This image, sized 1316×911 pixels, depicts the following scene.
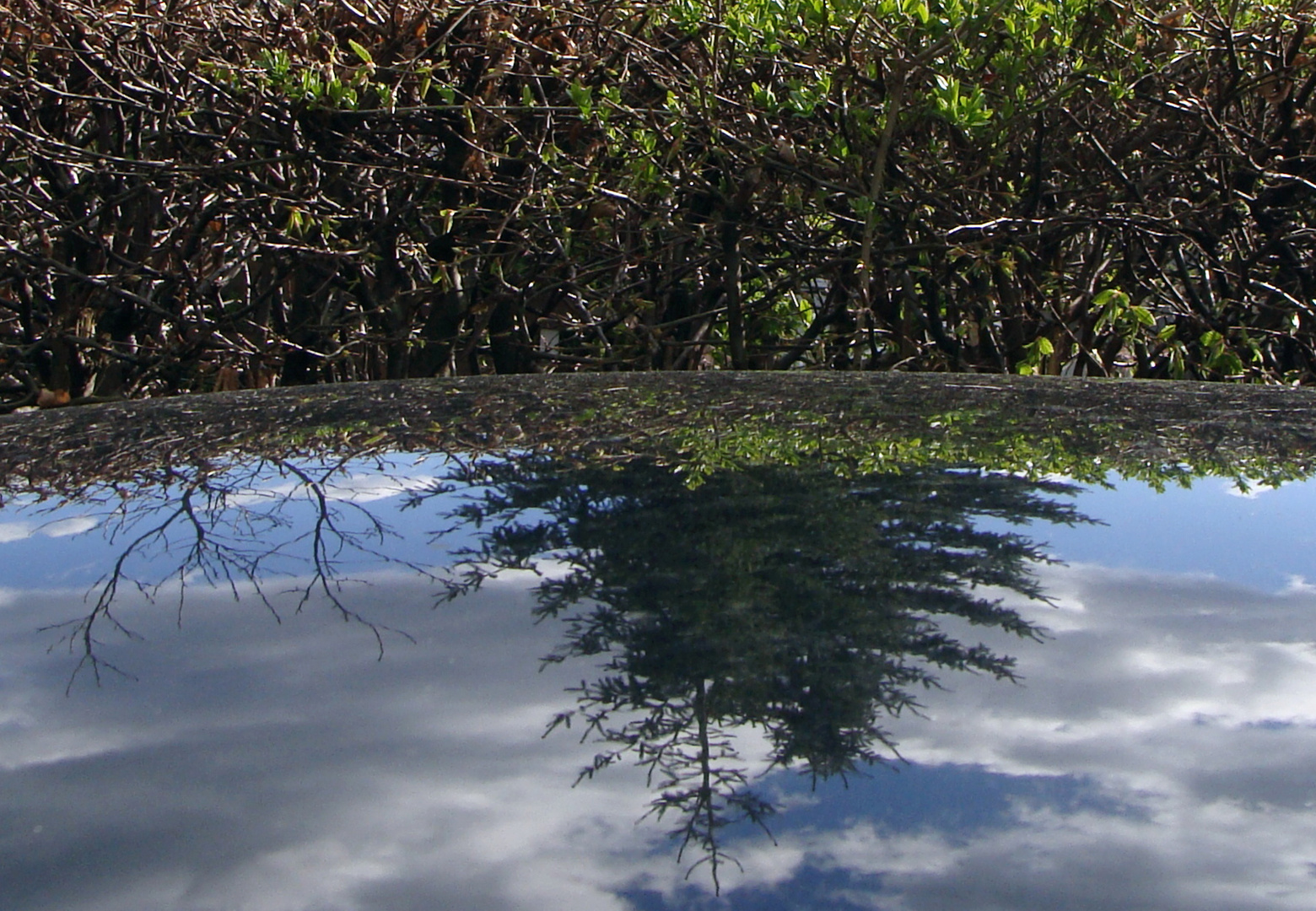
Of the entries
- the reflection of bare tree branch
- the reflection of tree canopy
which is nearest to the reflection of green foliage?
the reflection of tree canopy

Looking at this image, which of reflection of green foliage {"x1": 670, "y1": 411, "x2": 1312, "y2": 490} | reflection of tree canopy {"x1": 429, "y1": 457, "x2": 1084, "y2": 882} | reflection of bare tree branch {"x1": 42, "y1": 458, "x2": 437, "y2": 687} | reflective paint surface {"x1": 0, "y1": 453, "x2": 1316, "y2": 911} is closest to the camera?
reflective paint surface {"x1": 0, "y1": 453, "x2": 1316, "y2": 911}

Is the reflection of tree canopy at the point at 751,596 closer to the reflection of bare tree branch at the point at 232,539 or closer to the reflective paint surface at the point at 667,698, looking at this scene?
the reflective paint surface at the point at 667,698

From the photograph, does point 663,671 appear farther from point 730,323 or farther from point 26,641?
point 730,323

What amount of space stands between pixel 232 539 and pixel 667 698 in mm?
656

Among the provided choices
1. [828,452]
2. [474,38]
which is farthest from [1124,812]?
[474,38]

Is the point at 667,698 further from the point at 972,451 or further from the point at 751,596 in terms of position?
the point at 972,451

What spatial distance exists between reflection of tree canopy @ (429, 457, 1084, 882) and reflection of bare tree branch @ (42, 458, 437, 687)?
15cm

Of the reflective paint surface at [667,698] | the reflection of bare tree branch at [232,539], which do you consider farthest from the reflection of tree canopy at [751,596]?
the reflection of bare tree branch at [232,539]

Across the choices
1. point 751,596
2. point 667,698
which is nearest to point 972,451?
point 751,596

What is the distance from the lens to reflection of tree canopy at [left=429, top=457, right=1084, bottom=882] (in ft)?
3.15

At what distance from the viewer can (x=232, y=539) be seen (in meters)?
1.46

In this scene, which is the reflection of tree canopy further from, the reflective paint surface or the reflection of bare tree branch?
the reflection of bare tree branch

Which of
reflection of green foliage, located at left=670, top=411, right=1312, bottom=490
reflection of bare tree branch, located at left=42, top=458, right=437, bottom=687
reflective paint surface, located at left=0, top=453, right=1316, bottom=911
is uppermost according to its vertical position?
reflection of green foliage, located at left=670, top=411, right=1312, bottom=490

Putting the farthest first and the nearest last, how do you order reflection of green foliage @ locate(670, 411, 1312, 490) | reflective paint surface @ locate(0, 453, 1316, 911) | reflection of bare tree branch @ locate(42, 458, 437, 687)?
reflection of green foliage @ locate(670, 411, 1312, 490) < reflection of bare tree branch @ locate(42, 458, 437, 687) < reflective paint surface @ locate(0, 453, 1316, 911)
